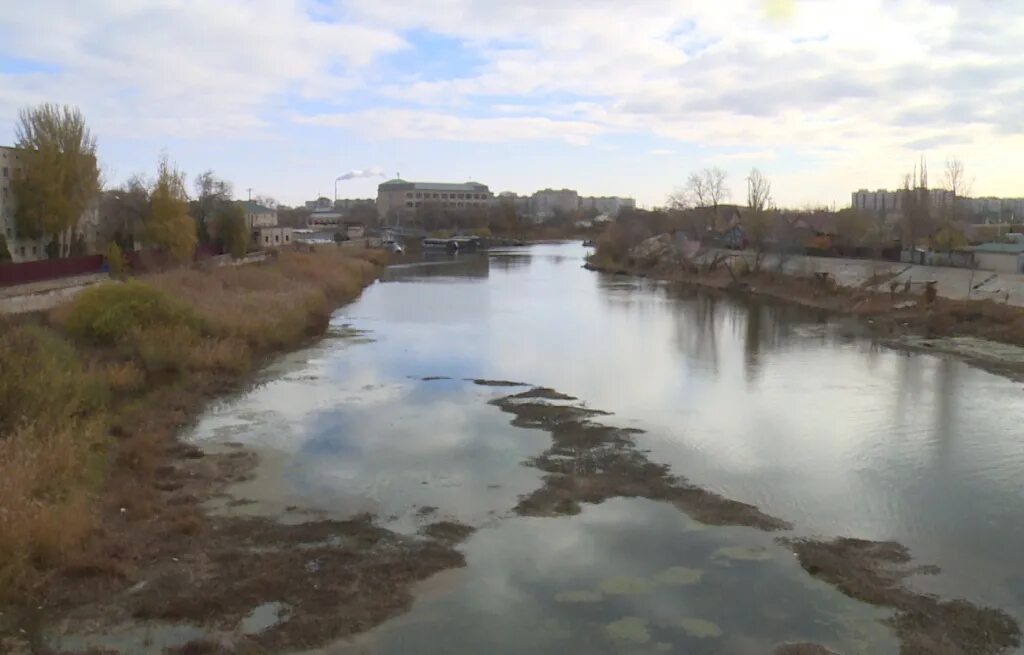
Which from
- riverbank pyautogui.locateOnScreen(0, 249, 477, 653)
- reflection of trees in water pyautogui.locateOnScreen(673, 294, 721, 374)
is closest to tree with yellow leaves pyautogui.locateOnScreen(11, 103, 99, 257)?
riverbank pyautogui.locateOnScreen(0, 249, 477, 653)

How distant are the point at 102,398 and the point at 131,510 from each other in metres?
4.01

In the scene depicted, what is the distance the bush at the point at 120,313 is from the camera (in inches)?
609

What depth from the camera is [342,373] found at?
16047 millimetres

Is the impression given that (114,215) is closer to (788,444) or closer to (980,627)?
(788,444)

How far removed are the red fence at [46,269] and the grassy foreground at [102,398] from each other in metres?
2.64

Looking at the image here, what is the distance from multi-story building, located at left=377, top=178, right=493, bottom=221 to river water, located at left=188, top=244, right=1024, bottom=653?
97.4 metres

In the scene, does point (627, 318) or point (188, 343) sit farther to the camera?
point (627, 318)

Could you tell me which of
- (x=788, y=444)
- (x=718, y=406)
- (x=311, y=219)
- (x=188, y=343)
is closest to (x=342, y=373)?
(x=188, y=343)

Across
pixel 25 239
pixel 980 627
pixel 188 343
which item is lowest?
pixel 980 627

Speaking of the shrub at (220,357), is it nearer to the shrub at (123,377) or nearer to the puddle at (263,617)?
the shrub at (123,377)

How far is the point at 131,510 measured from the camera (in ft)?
26.6

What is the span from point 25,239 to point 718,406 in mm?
23039

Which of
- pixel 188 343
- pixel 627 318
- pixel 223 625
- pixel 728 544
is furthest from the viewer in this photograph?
pixel 627 318

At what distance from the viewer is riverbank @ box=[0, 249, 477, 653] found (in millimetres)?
6352
